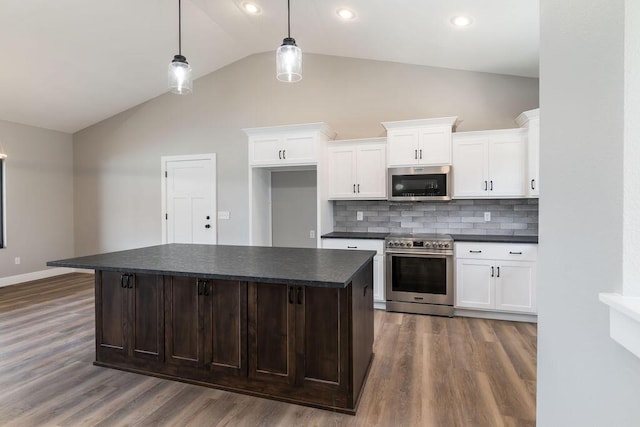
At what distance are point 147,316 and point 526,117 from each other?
4276 mm

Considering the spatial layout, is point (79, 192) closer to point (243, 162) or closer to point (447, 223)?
point (243, 162)

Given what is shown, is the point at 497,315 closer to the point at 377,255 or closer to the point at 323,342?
the point at 377,255

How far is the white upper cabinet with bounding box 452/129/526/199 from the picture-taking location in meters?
3.85

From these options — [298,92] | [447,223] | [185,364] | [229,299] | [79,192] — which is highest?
[298,92]

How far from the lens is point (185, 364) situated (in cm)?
246

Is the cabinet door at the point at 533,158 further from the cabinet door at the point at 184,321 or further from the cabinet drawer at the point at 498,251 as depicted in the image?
the cabinet door at the point at 184,321

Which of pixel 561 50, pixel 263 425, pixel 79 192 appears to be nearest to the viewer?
pixel 561 50

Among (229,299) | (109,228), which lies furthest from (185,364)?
(109,228)

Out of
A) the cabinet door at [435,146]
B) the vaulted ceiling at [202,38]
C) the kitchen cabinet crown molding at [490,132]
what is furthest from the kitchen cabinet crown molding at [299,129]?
the kitchen cabinet crown molding at [490,132]

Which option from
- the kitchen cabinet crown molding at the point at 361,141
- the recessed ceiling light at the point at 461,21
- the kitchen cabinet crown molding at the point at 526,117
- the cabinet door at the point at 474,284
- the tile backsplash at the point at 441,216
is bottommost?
the cabinet door at the point at 474,284

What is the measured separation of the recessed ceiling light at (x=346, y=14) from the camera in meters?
3.43

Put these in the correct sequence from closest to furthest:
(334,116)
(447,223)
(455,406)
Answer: (455,406)
(447,223)
(334,116)

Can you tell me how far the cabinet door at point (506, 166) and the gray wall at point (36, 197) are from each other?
23.7 ft

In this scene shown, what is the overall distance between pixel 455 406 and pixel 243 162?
14.1ft
